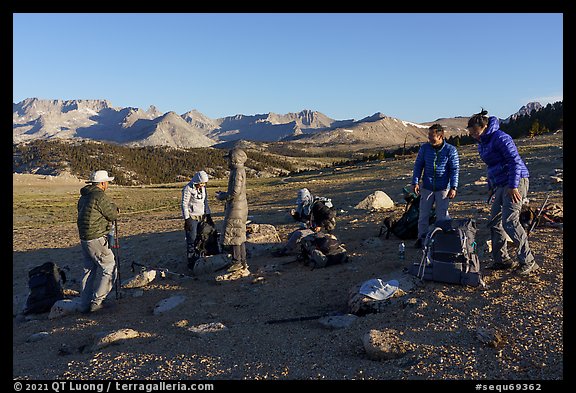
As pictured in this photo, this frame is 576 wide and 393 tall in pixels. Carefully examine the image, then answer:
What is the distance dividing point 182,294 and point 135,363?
11.5 feet

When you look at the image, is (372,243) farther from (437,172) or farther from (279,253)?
(437,172)

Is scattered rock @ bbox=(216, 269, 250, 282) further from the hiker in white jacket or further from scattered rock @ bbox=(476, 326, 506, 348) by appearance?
scattered rock @ bbox=(476, 326, 506, 348)

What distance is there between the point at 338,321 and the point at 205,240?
529 cm

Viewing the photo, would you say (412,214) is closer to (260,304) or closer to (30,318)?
(260,304)

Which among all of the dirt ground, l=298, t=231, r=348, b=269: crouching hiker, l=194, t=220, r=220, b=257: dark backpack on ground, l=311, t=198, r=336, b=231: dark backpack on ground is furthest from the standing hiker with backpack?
l=194, t=220, r=220, b=257: dark backpack on ground

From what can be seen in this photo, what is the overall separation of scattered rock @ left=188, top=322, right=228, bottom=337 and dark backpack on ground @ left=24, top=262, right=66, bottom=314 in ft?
13.5

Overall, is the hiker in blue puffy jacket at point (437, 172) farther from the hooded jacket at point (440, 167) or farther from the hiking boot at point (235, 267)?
the hiking boot at point (235, 267)

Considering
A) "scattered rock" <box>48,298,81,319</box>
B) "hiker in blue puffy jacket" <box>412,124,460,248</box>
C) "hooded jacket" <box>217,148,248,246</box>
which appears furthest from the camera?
"hooded jacket" <box>217,148,248,246</box>

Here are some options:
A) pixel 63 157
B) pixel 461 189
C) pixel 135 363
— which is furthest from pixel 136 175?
pixel 135 363

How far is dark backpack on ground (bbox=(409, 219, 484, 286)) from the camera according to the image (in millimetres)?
6480

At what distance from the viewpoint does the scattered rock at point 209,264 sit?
984 centimetres

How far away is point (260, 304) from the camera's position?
750 cm

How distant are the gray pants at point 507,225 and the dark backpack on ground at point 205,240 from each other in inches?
255
